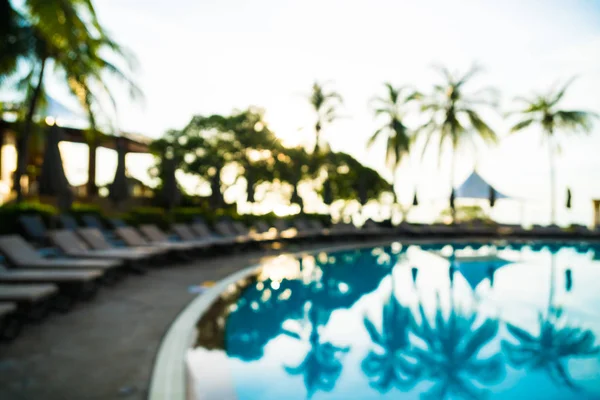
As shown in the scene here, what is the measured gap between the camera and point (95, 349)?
13.8ft

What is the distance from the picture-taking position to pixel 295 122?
2556cm

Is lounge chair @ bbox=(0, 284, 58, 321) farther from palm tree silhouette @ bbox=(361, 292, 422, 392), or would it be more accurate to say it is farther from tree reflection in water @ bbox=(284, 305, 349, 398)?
palm tree silhouette @ bbox=(361, 292, 422, 392)

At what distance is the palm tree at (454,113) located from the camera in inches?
968

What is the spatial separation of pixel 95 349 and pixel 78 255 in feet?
12.0

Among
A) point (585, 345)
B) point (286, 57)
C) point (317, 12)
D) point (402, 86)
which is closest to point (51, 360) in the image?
point (585, 345)

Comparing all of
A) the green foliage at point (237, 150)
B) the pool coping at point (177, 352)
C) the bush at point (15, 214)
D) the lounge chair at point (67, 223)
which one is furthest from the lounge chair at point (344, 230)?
the pool coping at point (177, 352)

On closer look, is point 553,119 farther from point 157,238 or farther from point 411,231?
point 157,238

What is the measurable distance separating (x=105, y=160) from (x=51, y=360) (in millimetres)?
22342

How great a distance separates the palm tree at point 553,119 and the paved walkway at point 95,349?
2561 centimetres

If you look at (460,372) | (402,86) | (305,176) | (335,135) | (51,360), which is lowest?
(460,372)

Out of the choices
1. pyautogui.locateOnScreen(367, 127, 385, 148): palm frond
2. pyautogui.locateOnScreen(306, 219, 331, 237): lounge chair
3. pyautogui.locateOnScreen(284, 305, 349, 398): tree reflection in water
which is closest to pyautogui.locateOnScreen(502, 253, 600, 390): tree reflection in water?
pyautogui.locateOnScreen(284, 305, 349, 398): tree reflection in water

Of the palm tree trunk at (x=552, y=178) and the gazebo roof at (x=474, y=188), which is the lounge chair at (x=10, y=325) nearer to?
the palm tree trunk at (x=552, y=178)

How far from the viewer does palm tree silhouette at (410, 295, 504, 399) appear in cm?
441

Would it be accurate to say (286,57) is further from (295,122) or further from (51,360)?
(295,122)
